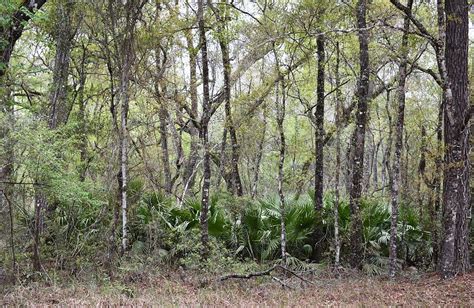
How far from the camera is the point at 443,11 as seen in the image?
9.38m

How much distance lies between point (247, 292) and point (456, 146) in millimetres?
4817

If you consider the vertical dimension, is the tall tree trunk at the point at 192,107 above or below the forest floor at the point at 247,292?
above

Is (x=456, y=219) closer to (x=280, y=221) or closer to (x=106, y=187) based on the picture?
(x=280, y=221)

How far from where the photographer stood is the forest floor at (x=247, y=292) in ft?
23.0

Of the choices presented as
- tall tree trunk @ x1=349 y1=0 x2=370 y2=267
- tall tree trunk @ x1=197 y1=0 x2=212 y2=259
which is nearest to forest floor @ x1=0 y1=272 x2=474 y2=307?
tall tree trunk @ x1=197 y1=0 x2=212 y2=259

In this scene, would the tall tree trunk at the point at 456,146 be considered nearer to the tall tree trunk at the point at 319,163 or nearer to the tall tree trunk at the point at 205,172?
the tall tree trunk at the point at 319,163

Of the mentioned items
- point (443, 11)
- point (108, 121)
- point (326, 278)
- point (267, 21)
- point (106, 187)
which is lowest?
point (326, 278)

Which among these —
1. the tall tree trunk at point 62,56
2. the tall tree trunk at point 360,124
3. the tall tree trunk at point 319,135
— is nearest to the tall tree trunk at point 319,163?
the tall tree trunk at point 319,135

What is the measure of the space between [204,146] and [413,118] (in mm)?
11137

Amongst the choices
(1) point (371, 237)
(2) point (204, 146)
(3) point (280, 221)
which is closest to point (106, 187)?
(2) point (204, 146)

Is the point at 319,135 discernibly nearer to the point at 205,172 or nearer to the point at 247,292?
the point at 205,172

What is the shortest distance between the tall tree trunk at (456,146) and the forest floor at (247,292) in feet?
1.64

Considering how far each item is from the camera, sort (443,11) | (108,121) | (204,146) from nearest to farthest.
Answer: (443,11), (204,146), (108,121)

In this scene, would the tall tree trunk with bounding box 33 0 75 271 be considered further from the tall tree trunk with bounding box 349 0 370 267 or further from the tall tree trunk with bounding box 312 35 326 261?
the tall tree trunk with bounding box 349 0 370 267
